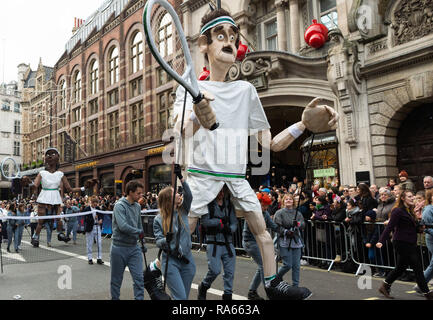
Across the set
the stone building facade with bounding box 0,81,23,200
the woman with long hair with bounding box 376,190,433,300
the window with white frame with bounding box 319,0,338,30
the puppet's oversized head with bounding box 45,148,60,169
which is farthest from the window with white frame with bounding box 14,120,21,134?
the woman with long hair with bounding box 376,190,433,300

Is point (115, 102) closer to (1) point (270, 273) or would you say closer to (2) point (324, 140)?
(2) point (324, 140)

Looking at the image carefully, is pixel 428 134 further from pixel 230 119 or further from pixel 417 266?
pixel 230 119

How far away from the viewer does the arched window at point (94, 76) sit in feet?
98.8

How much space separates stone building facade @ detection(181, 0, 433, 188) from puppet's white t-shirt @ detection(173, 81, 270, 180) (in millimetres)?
8257

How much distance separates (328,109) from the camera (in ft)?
12.3

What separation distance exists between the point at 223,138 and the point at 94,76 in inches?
1153

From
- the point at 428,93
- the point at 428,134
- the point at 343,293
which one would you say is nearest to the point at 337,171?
the point at 428,134

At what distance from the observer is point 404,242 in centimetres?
518

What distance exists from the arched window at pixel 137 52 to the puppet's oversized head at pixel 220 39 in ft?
72.4

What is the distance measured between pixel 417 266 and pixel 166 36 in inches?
796

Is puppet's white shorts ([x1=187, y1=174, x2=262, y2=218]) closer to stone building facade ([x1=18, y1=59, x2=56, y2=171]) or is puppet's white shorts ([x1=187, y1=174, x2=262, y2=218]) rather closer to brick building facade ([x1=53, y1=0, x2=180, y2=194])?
brick building facade ([x1=53, y1=0, x2=180, y2=194])

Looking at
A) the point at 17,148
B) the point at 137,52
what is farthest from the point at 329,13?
the point at 17,148

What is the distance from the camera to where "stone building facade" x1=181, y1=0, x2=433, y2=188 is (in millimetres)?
10477
